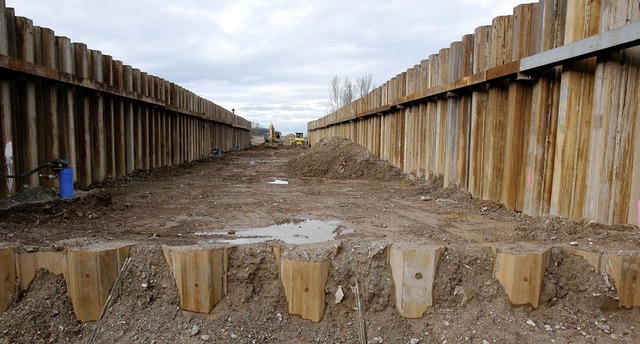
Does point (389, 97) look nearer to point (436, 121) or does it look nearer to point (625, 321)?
point (436, 121)

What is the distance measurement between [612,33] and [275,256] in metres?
4.03

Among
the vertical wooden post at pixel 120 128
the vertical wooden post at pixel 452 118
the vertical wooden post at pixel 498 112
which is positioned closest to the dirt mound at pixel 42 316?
the vertical wooden post at pixel 498 112

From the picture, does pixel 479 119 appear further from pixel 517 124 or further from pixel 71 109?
pixel 71 109

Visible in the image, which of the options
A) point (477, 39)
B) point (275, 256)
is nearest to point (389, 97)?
point (477, 39)

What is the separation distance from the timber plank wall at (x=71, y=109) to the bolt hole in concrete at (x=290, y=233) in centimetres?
366

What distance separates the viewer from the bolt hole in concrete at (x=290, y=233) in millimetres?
4602

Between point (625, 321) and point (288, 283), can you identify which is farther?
point (288, 283)

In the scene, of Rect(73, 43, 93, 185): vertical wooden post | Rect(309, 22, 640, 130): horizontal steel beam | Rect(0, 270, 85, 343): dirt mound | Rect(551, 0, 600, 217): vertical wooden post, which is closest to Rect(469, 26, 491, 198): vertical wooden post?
Rect(309, 22, 640, 130): horizontal steel beam

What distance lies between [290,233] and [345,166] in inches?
300

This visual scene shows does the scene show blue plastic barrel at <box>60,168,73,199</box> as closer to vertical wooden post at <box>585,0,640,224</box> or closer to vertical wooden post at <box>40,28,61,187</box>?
vertical wooden post at <box>40,28,61,187</box>

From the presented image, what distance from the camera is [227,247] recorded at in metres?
4.05

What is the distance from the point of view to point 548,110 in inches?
206

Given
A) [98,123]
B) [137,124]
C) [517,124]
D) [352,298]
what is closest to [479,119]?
[517,124]

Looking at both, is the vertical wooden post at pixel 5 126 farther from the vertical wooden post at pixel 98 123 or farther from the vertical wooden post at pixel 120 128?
the vertical wooden post at pixel 120 128
